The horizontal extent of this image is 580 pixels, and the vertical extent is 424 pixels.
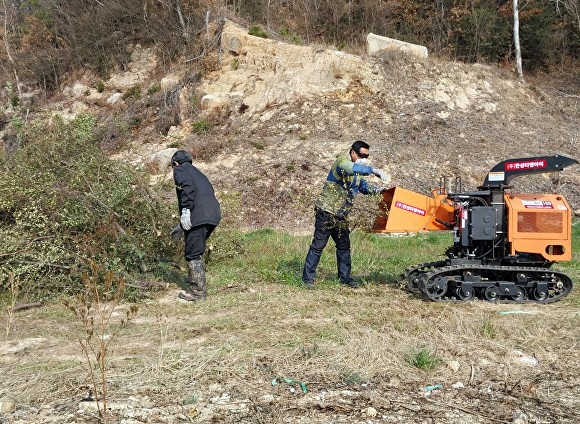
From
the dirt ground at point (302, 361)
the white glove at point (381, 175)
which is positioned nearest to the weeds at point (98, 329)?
the dirt ground at point (302, 361)

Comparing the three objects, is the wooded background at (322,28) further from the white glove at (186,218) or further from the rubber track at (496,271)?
the rubber track at (496,271)

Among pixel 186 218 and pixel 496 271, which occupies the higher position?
pixel 186 218

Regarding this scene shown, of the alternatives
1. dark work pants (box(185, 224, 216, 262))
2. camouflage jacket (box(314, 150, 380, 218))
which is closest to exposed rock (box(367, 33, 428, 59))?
camouflage jacket (box(314, 150, 380, 218))

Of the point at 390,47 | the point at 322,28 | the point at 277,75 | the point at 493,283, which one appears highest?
the point at 322,28

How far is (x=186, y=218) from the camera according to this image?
6441mm

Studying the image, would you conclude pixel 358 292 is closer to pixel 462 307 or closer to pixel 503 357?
pixel 462 307

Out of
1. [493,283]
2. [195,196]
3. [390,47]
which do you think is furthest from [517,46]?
[195,196]

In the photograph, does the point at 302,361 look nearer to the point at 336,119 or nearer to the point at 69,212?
the point at 69,212

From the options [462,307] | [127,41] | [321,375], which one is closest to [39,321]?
[321,375]

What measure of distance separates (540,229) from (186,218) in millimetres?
4165

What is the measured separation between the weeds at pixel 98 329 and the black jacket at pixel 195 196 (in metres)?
1.29

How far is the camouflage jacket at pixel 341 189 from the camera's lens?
680 centimetres

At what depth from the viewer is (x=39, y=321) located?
5715mm

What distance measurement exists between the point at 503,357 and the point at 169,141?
50.5 feet
